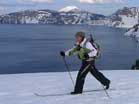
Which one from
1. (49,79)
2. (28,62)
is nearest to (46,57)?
(28,62)

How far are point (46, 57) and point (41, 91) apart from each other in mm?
50454

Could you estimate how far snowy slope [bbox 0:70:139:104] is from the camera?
27.8 ft

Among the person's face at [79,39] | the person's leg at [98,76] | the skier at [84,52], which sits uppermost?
the person's face at [79,39]

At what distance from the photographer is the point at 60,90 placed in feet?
32.6

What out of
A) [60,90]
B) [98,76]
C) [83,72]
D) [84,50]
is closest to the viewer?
[84,50]

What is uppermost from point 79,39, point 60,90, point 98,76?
point 79,39

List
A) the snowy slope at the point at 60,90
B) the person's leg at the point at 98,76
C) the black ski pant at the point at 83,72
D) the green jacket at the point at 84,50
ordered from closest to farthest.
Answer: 1. the snowy slope at the point at 60,90
2. the green jacket at the point at 84,50
3. the black ski pant at the point at 83,72
4. the person's leg at the point at 98,76

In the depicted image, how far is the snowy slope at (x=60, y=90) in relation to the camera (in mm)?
8484

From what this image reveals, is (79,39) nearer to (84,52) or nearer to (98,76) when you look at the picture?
(84,52)

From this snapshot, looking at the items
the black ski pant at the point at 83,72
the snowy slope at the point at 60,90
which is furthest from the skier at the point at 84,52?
the snowy slope at the point at 60,90

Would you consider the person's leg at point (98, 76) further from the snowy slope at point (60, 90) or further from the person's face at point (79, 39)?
the person's face at point (79, 39)

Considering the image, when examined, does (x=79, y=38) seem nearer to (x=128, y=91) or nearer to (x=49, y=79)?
(x=128, y=91)

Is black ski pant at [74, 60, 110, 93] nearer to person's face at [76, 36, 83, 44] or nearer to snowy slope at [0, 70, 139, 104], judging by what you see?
snowy slope at [0, 70, 139, 104]

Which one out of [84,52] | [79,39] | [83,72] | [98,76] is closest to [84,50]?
[84,52]
